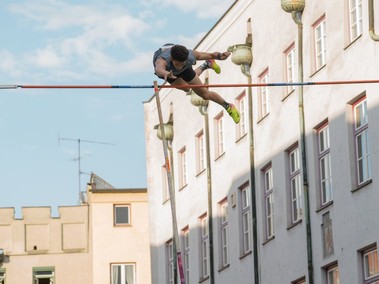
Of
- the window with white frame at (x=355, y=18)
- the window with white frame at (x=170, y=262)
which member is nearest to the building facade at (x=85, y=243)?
the window with white frame at (x=170, y=262)

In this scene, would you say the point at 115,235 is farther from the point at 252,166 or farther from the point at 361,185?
the point at 361,185

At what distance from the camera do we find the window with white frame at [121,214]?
206ft

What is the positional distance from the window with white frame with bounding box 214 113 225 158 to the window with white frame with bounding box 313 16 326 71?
7561mm

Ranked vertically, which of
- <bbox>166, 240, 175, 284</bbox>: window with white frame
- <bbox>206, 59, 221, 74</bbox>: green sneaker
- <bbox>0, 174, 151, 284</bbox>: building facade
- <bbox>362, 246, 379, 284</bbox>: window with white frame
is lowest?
<bbox>362, 246, 379, 284</bbox>: window with white frame

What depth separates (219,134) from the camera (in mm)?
41969

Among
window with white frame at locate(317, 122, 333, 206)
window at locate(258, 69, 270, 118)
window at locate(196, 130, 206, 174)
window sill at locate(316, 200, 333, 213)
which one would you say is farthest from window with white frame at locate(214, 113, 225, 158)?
window sill at locate(316, 200, 333, 213)

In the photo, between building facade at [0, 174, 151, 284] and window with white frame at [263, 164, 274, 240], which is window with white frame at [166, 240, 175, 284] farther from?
building facade at [0, 174, 151, 284]

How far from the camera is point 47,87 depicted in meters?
24.2

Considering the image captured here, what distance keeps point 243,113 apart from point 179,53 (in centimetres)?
1548

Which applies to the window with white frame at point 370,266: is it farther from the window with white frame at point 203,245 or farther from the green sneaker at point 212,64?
the window with white frame at point 203,245

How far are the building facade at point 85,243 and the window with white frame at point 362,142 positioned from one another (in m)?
31.1

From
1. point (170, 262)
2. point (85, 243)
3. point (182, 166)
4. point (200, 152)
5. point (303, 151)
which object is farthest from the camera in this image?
point (85, 243)

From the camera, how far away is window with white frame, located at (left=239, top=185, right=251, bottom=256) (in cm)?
3922

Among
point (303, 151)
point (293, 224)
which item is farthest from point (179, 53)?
point (293, 224)
